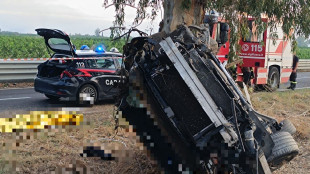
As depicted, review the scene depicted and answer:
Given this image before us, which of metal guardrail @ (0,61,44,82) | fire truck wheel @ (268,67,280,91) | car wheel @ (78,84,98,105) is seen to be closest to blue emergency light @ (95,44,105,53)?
car wheel @ (78,84,98,105)

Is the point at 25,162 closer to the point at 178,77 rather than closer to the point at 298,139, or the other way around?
the point at 178,77

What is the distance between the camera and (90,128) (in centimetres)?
692

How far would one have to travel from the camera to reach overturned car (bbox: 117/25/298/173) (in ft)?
14.6

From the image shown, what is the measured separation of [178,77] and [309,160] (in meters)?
3.08

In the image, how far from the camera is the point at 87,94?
11.2m

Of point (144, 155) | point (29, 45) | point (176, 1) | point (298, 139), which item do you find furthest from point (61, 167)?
point (29, 45)

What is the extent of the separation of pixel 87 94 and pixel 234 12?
15.1ft

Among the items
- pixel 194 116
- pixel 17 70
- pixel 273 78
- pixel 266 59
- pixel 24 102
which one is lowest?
pixel 273 78

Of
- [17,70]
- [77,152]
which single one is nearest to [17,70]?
[17,70]

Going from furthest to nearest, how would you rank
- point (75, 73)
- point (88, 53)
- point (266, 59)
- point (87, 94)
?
point (266, 59)
point (88, 53)
point (87, 94)
point (75, 73)

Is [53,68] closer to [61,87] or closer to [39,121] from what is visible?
[61,87]

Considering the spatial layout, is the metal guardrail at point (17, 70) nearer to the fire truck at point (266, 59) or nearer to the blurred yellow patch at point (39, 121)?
the fire truck at point (266, 59)

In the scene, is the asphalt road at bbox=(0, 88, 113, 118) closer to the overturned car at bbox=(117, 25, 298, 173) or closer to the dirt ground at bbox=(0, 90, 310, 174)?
the dirt ground at bbox=(0, 90, 310, 174)

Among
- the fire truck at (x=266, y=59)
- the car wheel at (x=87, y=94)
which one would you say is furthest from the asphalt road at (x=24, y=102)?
the fire truck at (x=266, y=59)
